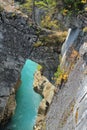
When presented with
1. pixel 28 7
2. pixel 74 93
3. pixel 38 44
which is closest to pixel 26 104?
pixel 28 7

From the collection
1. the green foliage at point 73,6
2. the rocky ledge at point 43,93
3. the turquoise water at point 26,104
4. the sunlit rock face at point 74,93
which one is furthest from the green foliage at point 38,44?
the turquoise water at point 26,104

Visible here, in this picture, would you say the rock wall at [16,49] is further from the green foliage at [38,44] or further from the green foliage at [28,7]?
the green foliage at [28,7]

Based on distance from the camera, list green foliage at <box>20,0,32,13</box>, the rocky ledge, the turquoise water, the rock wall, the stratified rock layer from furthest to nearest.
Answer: green foliage at <box>20,0,32,13</box> → the turquoise water → the rocky ledge → the rock wall → the stratified rock layer

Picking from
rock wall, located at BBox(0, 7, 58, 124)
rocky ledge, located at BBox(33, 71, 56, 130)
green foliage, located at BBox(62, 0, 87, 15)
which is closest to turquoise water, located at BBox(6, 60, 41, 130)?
rocky ledge, located at BBox(33, 71, 56, 130)

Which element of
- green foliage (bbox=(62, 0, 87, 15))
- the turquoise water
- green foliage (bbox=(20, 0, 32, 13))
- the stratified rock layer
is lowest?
the turquoise water

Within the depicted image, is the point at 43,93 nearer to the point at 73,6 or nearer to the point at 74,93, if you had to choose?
the point at 73,6

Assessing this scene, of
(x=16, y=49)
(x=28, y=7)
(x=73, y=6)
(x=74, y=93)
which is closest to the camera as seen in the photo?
(x=74, y=93)

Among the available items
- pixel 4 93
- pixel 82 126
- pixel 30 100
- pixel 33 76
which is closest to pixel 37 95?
pixel 30 100

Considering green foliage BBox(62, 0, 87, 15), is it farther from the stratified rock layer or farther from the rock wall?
the rock wall

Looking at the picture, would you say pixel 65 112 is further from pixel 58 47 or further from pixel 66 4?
pixel 58 47
